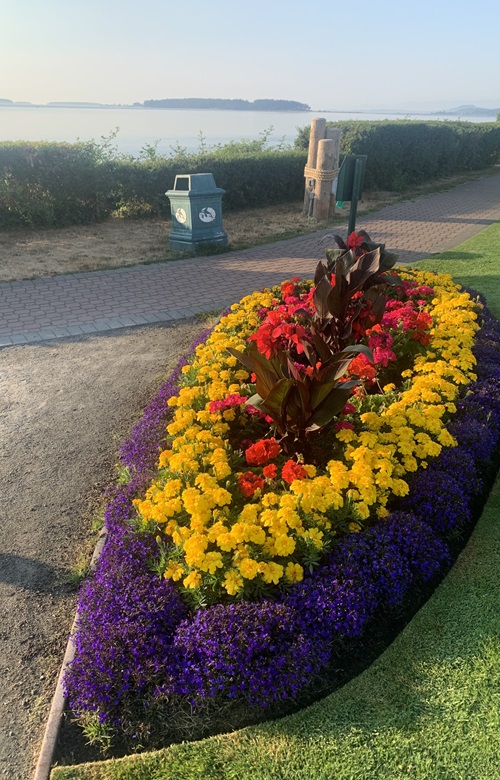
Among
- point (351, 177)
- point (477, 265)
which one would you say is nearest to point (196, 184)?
point (351, 177)

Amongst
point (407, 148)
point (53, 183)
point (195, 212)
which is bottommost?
point (195, 212)

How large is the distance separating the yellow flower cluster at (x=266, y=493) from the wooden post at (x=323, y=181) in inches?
320

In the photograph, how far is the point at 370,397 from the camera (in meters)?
3.55

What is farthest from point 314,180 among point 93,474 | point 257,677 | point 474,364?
point 257,677

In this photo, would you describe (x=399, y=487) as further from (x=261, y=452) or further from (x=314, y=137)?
(x=314, y=137)

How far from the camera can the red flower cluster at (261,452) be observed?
2.92 meters

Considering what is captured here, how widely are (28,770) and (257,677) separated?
86 cm

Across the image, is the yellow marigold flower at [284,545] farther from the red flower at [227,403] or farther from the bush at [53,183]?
the bush at [53,183]

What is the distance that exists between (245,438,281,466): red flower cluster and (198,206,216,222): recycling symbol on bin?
21.1 ft

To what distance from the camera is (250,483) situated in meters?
2.79

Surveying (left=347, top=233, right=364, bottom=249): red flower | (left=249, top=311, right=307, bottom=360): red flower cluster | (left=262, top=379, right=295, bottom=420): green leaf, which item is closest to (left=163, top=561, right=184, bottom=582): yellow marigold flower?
(left=262, top=379, right=295, bottom=420): green leaf

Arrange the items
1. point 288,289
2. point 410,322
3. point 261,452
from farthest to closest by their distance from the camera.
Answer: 1. point 288,289
2. point 410,322
3. point 261,452

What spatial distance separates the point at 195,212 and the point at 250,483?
6624mm

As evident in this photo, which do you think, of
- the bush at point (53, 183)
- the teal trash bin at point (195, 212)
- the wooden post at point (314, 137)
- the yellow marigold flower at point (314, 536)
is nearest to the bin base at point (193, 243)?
the teal trash bin at point (195, 212)
